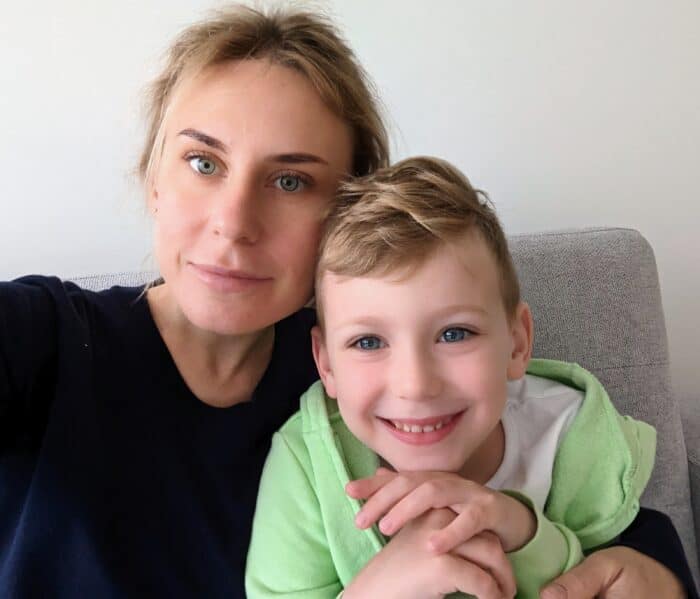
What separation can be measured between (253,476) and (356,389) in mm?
245

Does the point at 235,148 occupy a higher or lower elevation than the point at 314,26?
lower

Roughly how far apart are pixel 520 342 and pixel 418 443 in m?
0.20

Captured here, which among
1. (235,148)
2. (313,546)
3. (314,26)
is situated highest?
(314,26)

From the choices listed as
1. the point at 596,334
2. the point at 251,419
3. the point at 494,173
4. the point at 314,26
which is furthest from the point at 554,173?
the point at 251,419

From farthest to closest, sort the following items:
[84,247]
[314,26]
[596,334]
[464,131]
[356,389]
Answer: [464,131]
[84,247]
[596,334]
[314,26]
[356,389]

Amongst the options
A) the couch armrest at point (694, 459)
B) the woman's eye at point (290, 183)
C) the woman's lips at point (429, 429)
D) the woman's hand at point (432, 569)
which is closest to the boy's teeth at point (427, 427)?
the woman's lips at point (429, 429)

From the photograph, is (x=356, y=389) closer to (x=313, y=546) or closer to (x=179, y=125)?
(x=313, y=546)

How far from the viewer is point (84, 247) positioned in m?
1.51

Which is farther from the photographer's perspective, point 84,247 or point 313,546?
point 84,247

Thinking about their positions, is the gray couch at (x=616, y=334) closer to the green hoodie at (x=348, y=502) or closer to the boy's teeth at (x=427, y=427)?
the green hoodie at (x=348, y=502)

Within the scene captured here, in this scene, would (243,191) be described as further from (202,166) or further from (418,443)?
(418,443)

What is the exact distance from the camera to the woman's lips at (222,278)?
0.92 metres

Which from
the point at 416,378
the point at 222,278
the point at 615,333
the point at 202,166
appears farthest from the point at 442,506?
the point at 615,333

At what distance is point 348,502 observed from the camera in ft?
3.06
